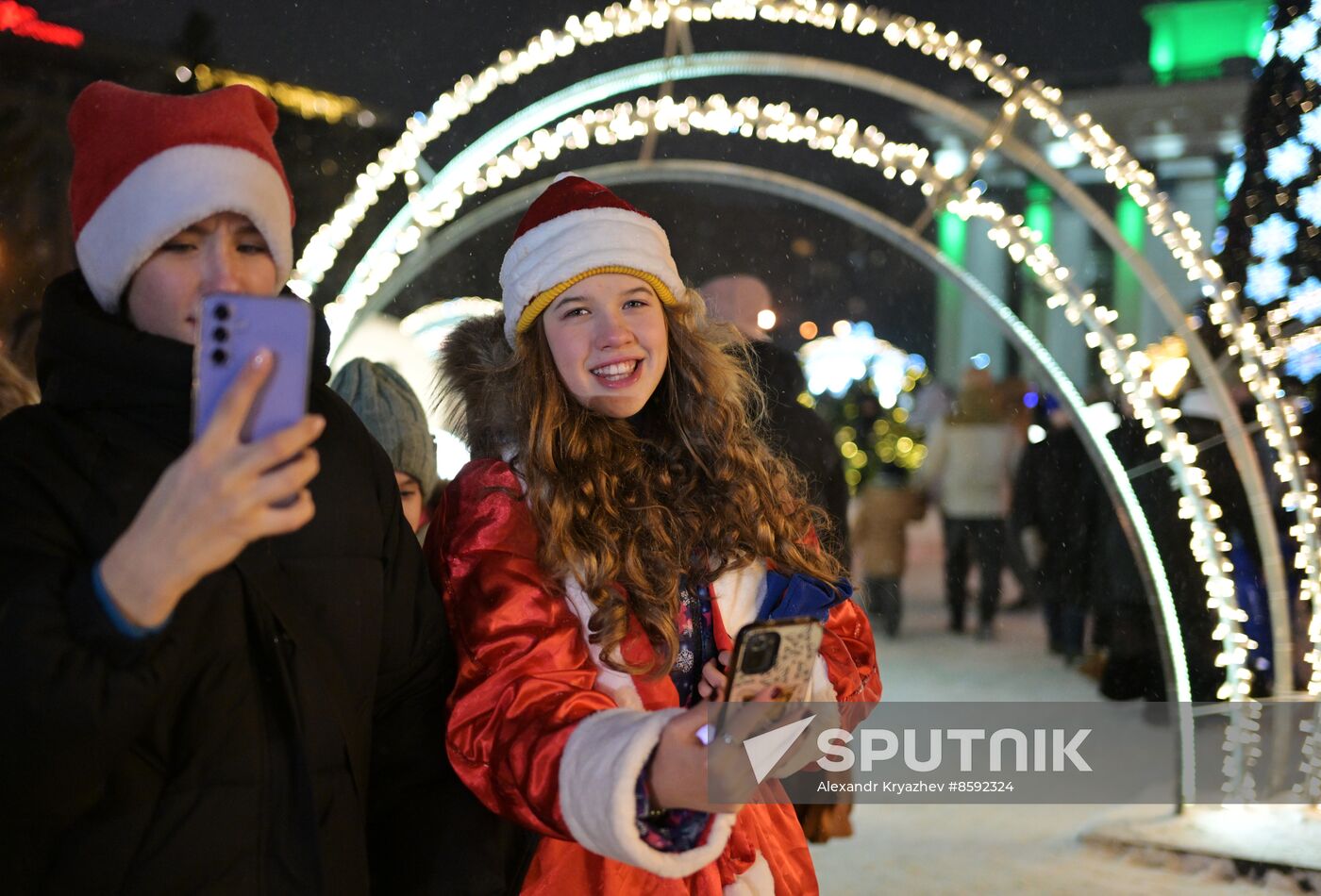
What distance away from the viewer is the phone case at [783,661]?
1.54 m

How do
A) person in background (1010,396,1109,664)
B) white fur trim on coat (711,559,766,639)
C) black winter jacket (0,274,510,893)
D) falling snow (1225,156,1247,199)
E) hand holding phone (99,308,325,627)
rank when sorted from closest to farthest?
hand holding phone (99,308,325,627) < black winter jacket (0,274,510,893) < white fur trim on coat (711,559,766,639) < falling snow (1225,156,1247,199) < person in background (1010,396,1109,664)

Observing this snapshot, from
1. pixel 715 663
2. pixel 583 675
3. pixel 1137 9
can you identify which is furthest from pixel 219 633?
pixel 1137 9

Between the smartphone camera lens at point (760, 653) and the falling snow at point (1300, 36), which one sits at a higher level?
the falling snow at point (1300, 36)

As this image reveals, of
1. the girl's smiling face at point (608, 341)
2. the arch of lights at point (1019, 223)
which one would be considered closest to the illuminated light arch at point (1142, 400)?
the arch of lights at point (1019, 223)

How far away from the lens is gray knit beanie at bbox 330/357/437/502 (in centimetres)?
311

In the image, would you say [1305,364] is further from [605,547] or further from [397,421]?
[605,547]

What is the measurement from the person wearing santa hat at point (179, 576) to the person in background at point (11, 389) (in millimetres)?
1589

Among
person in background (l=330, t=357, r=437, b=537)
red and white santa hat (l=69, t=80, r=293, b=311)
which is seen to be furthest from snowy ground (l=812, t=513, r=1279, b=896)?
red and white santa hat (l=69, t=80, r=293, b=311)

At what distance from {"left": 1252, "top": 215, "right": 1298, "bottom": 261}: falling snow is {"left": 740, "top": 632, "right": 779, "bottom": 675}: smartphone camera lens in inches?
175

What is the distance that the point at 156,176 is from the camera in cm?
157

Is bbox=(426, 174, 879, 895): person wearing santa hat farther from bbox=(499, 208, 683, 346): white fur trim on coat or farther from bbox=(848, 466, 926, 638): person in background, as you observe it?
bbox=(848, 466, 926, 638): person in background

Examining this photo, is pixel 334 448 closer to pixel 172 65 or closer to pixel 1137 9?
pixel 172 65

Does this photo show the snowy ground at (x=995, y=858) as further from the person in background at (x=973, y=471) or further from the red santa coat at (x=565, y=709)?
the person in background at (x=973, y=471)

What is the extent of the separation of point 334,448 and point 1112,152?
3.57 meters
